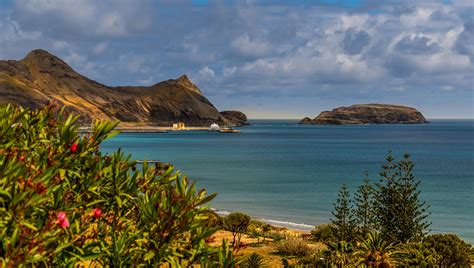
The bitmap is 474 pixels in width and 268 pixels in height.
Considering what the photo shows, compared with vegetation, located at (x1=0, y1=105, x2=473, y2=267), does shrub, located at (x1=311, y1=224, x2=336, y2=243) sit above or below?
below

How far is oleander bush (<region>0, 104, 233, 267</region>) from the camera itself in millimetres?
5336

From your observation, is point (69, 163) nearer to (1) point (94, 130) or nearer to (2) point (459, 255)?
(1) point (94, 130)

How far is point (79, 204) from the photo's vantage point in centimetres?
632

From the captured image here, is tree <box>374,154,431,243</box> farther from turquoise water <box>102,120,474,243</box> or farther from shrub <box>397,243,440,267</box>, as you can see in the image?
turquoise water <box>102,120,474,243</box>

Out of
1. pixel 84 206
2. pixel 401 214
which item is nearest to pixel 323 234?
pixel 401 214

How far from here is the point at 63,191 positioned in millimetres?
6457

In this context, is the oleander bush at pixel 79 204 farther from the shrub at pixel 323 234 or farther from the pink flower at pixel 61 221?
the shrub at pixel 323 234

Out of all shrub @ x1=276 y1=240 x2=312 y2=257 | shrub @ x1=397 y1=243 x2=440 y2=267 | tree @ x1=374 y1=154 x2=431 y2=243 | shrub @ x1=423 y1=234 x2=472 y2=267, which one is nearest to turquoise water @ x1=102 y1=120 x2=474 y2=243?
tree @ x1=374 y1=154 x2=431 y2=243

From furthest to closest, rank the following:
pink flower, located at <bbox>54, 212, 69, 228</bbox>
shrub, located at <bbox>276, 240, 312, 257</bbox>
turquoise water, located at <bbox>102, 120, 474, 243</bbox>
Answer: turquoise water, located at <bbox>102, 120, 474, 243</bbox>, shrub, located at <bbox>276, 240, 312, 257</bbox>, pink flower, located at <bbox>54, 212, 69, 228</bbox>

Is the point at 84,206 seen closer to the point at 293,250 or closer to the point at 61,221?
the point at 61,221

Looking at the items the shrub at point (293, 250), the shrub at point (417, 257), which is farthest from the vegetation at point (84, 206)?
the shrub at point (293, 250)

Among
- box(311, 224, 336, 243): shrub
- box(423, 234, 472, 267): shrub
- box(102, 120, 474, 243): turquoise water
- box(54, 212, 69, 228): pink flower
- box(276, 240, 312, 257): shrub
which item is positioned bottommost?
box(102, 120, 474, 243): turquoise water

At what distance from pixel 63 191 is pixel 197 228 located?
199 cm

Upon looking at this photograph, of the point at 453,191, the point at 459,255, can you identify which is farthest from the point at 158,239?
the point at 453,191
